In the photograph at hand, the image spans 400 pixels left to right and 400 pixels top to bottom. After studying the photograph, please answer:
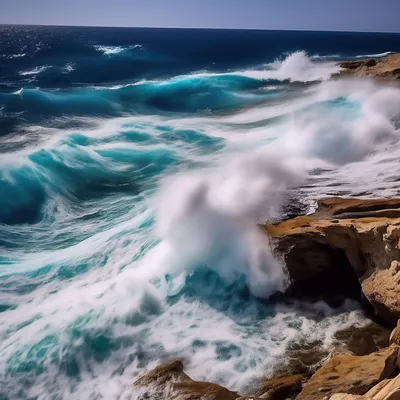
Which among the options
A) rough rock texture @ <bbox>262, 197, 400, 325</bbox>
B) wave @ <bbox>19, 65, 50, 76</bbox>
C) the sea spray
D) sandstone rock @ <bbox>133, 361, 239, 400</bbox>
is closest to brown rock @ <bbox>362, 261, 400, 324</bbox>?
rough rock texture @ <bbox>262, 197, 400, 325</bbox>

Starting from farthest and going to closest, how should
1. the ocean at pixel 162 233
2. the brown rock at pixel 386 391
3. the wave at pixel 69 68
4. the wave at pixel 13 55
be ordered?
the wave at pixel 13 55, the wave at pixel 69 68, the ocean at pixel 162 233, the brown rock at pixel 386 391

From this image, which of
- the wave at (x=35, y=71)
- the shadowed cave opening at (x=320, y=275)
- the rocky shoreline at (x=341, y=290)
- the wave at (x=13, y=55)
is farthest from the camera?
the wave at (x=13, y=55)

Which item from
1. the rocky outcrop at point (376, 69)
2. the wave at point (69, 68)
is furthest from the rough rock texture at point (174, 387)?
the wave at point (69, 68)

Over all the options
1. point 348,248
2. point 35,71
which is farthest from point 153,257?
point 35,71

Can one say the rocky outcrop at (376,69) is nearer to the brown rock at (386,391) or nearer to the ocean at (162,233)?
the ocean at (162,233)

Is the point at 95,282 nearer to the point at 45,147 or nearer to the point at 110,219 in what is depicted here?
the point at 110,219

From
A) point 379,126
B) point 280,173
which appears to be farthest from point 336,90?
point 280,173
